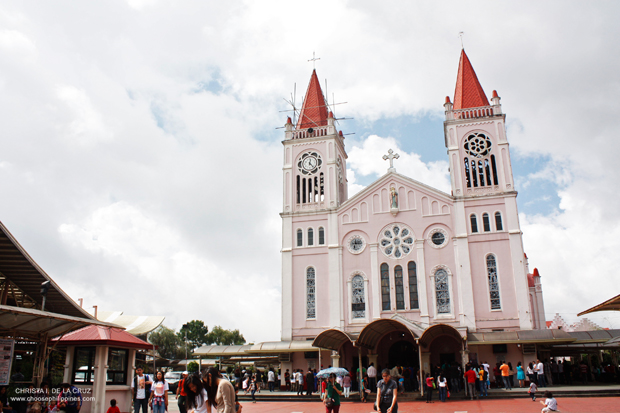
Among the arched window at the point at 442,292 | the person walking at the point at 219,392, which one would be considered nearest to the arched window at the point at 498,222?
the arched window at the point at 442,292

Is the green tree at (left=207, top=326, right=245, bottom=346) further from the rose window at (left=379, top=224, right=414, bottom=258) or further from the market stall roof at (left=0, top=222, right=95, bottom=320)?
the market stall roof at (left=0, top=222, right=95, bottom=320)

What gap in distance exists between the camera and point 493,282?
101 ft

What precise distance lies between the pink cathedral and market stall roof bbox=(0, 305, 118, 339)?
643 inches

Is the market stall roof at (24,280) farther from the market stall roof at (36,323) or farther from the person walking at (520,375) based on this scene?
the person walking at (520,375)

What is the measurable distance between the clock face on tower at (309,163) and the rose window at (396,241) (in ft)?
23.9

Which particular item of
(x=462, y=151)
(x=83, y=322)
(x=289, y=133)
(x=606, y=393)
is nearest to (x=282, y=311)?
(x=289, y=133)

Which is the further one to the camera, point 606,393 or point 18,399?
point 606,393

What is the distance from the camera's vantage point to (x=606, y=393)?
2159cm

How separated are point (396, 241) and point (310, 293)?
22.0 ft

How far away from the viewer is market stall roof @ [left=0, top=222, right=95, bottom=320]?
539 inches

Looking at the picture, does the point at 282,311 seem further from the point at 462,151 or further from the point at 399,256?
the point at 462,151

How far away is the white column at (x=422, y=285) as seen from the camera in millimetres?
31266

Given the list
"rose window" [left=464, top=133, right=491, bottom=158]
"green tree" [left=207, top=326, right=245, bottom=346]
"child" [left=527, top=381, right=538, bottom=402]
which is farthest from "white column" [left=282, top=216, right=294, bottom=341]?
"green tree" [left=207, top=326, right=245, bottom=346]

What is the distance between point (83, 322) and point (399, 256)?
23.1 m
